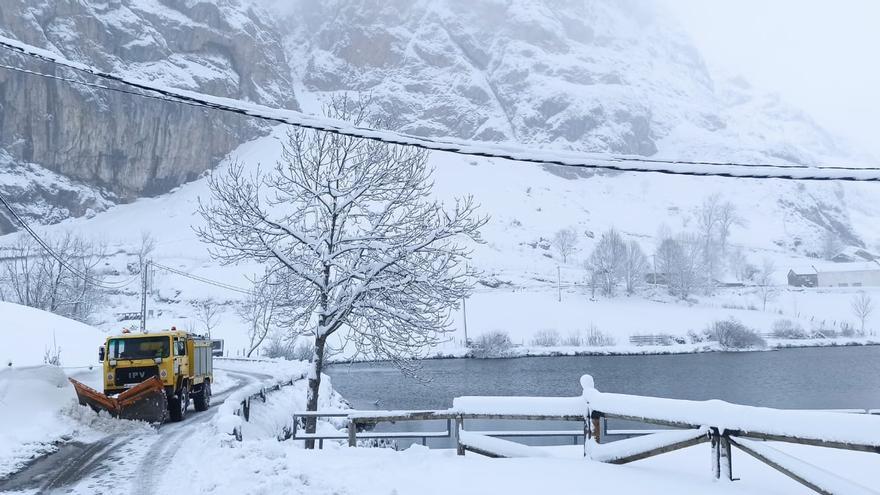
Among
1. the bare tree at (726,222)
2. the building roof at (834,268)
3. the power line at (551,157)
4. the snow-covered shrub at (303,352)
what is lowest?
the snow-covered shrub at (303,352)

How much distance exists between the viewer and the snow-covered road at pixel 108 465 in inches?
406

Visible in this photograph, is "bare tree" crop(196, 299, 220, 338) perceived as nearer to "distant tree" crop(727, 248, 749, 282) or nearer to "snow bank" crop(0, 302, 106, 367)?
"snow bank" crop(0, 302, 106, 367)

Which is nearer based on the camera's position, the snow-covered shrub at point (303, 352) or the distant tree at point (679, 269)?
the snow-covered shrub at point (303, 352)

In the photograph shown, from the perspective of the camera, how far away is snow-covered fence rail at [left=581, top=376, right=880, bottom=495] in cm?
648

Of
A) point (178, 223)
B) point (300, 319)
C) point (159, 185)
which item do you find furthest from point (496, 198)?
point (300, 319)

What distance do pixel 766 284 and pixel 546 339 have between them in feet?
200

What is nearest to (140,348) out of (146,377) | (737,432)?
(146,377)

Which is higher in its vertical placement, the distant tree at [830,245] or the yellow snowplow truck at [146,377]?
the distant tree at [830,245]

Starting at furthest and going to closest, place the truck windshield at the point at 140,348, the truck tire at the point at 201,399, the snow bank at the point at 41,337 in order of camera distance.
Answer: the snow bank at the point at 41,337 → the truck tire at the point at 201,399 → the truck windshield at the point at 140,348

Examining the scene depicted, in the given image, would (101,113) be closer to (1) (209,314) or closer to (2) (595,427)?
(1) (209,314)

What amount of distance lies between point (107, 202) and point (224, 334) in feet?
375

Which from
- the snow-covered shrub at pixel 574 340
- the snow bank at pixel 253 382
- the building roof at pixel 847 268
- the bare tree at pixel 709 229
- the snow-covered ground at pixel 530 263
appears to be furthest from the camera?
the building roof at pixel 847 268

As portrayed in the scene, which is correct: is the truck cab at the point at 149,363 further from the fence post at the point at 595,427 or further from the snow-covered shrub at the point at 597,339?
the snow-covered shrub at the point at 597,339

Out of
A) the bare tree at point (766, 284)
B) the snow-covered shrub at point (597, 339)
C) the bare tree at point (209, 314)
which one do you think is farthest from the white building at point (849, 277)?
the bare tree at point (209, 314)
